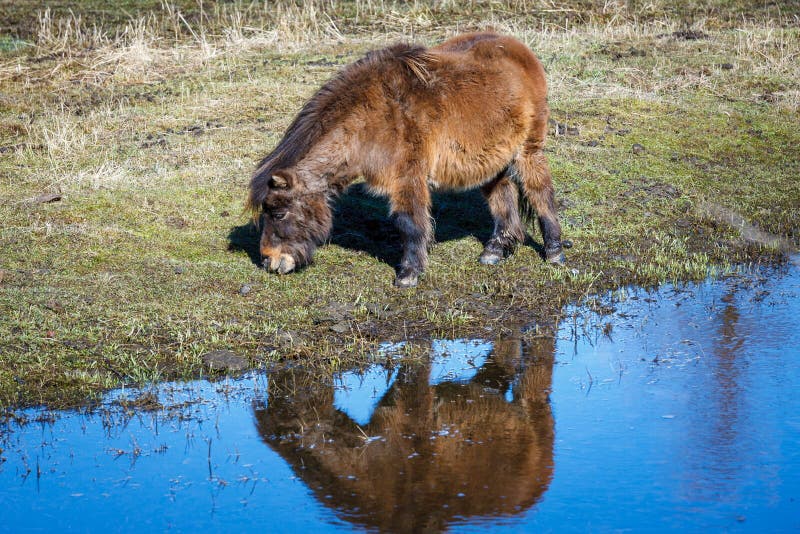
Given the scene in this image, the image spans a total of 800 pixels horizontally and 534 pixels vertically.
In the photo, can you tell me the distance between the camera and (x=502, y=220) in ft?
27.5

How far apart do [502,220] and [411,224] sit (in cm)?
126

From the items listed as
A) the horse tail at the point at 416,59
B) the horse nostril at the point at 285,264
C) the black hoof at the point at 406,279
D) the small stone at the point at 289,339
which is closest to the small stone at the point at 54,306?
the small stone at the point at 289,339

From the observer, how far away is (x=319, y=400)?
545 cm

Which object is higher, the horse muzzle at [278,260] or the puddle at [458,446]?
the horse muzzle at [278,260]

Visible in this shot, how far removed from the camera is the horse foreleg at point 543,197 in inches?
319

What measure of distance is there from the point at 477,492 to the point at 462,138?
394 cm

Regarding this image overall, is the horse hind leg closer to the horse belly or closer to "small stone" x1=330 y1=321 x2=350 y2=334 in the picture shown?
the horse belly

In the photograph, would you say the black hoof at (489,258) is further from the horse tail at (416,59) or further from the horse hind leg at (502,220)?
the horse tail at (416,59)

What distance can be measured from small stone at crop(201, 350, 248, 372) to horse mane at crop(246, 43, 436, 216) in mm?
1803

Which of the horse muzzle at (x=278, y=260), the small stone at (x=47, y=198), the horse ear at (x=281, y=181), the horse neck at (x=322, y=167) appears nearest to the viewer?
the horse ear at (x=281, y=181)

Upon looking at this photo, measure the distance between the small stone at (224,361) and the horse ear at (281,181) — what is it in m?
1.79

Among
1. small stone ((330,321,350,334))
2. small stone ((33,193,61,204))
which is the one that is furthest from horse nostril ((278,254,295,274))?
small stone ((33,193,61,204))

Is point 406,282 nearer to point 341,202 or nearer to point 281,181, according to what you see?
point 281,181

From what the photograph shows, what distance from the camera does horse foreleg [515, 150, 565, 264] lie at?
811 cm
